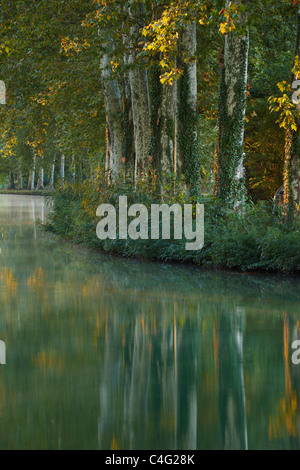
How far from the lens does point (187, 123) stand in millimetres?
23281

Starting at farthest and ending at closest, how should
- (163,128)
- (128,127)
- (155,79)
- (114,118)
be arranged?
(114,118), (128,127), (163,128), (155,79)

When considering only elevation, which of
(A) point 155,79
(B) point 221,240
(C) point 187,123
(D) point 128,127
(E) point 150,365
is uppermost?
(A) point 155,79

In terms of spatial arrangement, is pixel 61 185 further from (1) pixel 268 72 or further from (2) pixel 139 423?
(2) pixel 139 423

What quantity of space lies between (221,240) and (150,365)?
10045 millimetres

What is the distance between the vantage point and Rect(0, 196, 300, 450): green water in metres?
6.09

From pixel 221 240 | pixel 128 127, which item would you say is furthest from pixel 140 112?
pixel 221 240

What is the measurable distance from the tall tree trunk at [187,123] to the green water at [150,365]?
745 cm

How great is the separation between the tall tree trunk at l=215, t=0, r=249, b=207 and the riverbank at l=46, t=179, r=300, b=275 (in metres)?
0.57

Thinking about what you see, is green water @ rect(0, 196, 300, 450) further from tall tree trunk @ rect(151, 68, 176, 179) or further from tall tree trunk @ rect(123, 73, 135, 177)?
tall tree trunk @ rect(123, 73, 135, 177)

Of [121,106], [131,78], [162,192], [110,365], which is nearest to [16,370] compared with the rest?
[110,365]

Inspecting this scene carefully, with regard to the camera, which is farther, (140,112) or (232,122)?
(140,112)

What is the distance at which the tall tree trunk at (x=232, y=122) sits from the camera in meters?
21.5

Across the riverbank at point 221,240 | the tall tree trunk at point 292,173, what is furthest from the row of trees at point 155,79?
the riverbank at point 221,240

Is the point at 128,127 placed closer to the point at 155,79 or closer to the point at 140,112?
A: the point at 140,112
